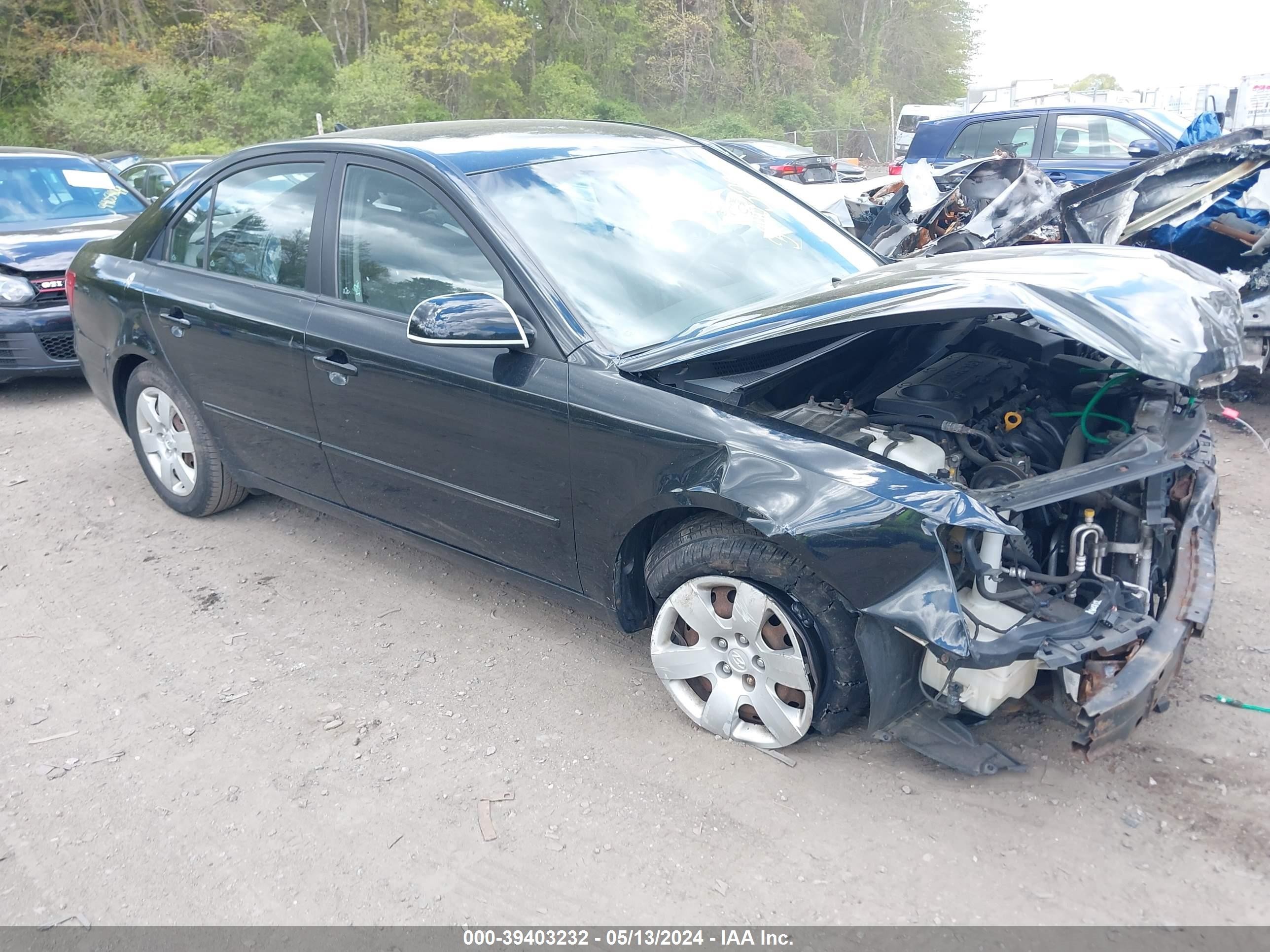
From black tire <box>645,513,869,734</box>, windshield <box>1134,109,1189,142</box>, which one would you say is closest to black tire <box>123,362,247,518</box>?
black tire <box>645,513,869,734</box>

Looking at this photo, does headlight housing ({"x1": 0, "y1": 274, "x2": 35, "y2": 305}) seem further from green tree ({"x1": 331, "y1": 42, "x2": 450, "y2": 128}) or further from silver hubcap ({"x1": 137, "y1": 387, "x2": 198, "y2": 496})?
green tree ({"x1": 331, "y1": 42, "x2": 450, "y2": 128})

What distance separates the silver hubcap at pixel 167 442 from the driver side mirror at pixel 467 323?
2165mm

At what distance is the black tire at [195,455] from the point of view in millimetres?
4496

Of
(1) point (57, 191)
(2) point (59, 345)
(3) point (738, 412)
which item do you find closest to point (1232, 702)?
(3) point (738, 412)

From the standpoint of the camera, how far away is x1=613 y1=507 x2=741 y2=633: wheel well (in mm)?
3020

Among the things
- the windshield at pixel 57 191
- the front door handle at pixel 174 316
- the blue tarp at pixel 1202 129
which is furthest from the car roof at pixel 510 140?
the blue tarp at pixel 1202 129

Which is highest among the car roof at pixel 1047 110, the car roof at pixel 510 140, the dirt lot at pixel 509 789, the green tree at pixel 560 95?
the green tree at pixel 560 95

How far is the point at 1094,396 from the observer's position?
10.2 ft

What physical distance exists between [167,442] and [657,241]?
281 cm

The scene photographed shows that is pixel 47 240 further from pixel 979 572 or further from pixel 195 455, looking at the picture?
pixel 979 572

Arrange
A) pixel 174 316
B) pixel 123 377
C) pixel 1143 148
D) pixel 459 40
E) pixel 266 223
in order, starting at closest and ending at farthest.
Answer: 1. pixel 266 223
2. pixel 174 316
3. pixel 123 377
4. pixel 1143 148
5. pixel 459 40

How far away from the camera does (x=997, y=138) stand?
416 inches

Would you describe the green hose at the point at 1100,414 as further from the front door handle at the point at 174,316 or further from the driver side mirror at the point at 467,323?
the front door handle at the point at 174,316

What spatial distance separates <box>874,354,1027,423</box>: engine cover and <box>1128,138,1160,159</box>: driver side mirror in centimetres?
705
